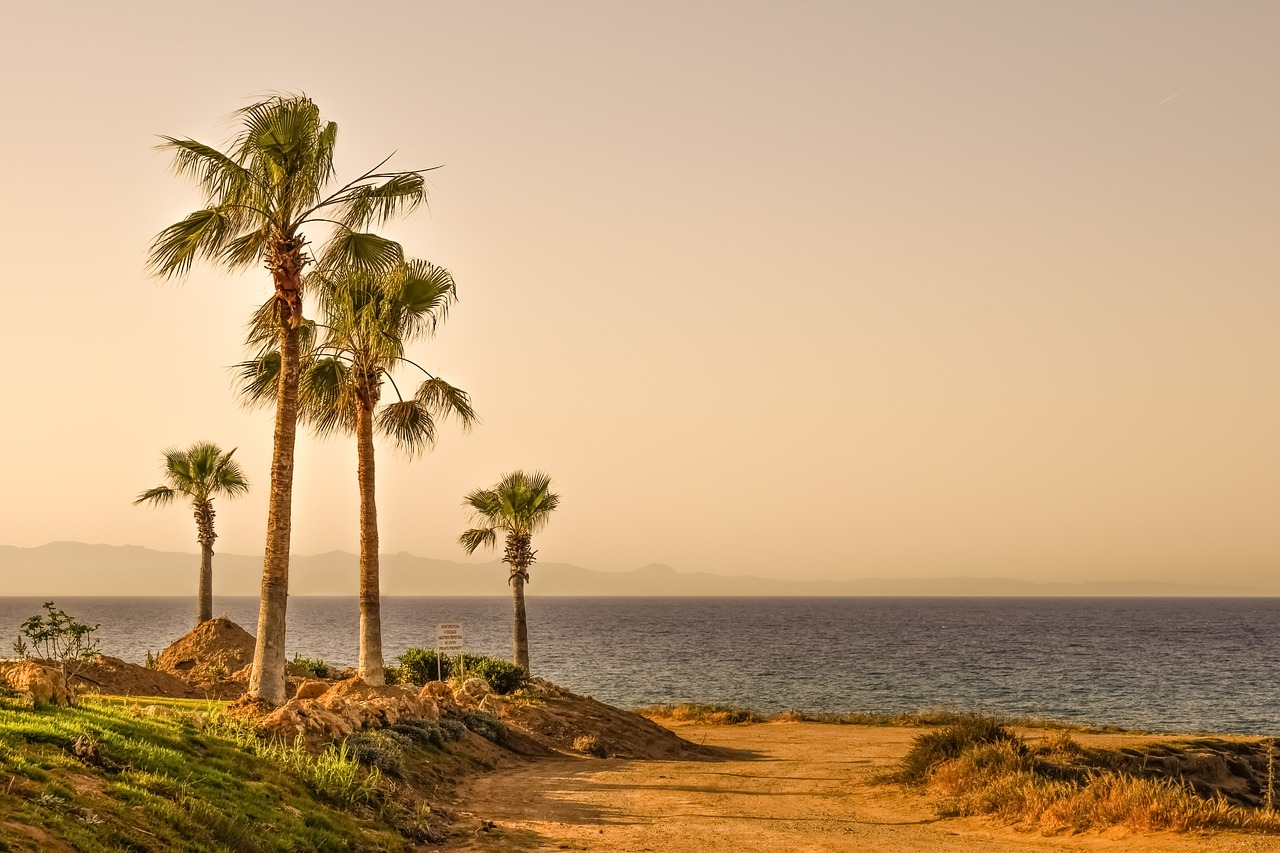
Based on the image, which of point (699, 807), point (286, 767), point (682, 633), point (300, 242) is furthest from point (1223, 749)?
point (682, 633)

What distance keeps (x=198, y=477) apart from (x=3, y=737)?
34.3m

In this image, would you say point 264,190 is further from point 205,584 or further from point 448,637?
point 205,584

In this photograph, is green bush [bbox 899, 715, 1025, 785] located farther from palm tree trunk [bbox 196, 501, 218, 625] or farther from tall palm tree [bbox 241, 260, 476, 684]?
palm tree trunk [bbox 196, 501, 218, 625]

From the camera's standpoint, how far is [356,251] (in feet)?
73.0

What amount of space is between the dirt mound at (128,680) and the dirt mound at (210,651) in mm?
5776

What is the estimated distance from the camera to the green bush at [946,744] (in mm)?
19641

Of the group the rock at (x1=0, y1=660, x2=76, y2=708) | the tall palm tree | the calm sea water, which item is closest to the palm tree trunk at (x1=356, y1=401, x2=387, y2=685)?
the tall palm tree

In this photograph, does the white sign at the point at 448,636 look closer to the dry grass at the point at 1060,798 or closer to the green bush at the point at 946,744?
the green bush at the point at 946,744

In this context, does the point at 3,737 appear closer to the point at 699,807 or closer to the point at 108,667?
the point at 699,807

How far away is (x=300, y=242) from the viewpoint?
68.4ft

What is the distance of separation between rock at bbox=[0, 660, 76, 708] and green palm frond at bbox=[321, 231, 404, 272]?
1126cm

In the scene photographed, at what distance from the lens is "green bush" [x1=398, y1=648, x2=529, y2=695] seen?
1142 inches

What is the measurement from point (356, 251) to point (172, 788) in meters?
13.9

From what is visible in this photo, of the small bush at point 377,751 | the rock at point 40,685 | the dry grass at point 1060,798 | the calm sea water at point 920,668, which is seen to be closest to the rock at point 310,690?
the small bush at point 377,751
